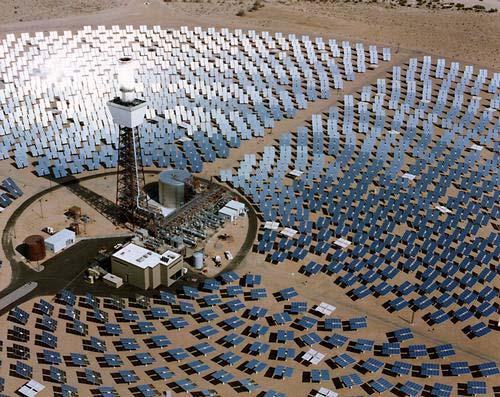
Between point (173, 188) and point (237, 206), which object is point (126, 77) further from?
point (237, 206)

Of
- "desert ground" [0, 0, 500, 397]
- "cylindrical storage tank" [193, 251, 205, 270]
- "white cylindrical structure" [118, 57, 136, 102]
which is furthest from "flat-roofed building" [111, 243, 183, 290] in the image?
"white cylindrical structure" [118, 57, 136, 102]

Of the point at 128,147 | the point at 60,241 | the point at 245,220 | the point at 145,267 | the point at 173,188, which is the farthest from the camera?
the point at 173,188

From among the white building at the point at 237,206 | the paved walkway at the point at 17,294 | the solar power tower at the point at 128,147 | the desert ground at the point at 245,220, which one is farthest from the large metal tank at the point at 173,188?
the paved walkway at the point at 17,294

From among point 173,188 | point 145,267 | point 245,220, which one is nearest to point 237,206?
point 245,220

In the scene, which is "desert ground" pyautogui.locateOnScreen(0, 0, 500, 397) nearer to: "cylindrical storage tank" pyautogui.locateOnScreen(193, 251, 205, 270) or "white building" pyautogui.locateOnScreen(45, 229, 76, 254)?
"cylindrical storage tank" pyautogui.locateOnScreen(193, 251, 205, 270)

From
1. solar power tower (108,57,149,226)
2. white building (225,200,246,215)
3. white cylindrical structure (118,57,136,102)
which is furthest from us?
white building (225,200,246,215)

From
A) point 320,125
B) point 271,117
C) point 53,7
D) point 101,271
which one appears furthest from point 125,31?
point 101,271

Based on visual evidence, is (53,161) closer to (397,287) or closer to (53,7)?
(397,287)
